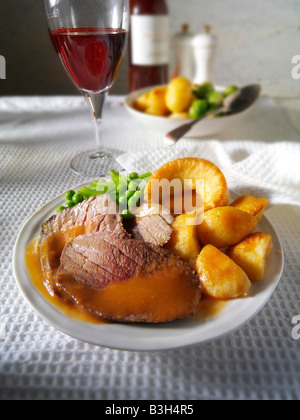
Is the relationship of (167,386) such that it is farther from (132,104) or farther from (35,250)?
(132,104)

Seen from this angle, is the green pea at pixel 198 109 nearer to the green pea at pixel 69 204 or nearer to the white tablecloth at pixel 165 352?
the white tablecloth at pixel 165 352

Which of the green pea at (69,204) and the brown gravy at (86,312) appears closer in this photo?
the brown gravy at (86,312)

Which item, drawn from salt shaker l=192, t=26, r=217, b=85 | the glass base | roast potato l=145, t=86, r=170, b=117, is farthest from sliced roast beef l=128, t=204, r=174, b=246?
salt shaker l=192, t=26, r=217, b=85

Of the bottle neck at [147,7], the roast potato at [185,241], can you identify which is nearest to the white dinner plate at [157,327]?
the roast potato at [185,241]

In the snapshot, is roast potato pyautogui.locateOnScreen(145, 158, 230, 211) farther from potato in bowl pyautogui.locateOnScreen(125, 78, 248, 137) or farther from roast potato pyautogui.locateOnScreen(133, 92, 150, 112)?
roast potato pyautogui.locateOnScreen(133, 92, 150, 112)

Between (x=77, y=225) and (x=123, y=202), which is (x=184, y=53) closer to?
(x=123, y=202)

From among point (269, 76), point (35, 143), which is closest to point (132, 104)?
point (35, 143)
